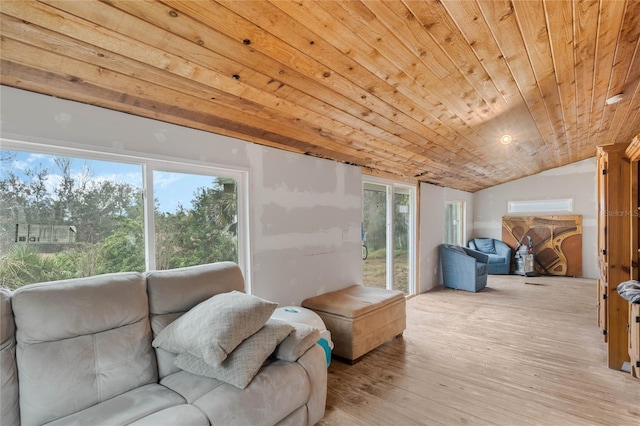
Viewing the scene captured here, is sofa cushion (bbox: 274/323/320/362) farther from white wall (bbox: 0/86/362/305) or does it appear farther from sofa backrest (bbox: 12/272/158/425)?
white wall (bbox: 0/86/362/305)

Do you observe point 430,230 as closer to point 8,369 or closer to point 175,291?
point 175,291

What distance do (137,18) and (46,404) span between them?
69.1 inches

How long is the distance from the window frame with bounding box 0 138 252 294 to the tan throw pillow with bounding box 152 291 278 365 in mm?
646

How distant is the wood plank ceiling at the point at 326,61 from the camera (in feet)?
4.46

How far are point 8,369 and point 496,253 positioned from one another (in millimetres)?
8139

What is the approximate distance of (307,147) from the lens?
309cm

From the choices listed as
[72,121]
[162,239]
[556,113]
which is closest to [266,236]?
[162,239]

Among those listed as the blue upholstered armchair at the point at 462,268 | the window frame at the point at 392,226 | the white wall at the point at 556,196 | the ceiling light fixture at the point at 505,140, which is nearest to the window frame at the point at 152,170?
the window frame at the point at 392,226

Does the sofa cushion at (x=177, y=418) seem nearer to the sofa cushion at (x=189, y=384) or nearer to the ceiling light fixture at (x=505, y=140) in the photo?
the sofa cushion at (x=189, y=384)

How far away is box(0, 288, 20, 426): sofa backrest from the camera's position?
52.4 inches

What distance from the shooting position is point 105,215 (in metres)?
2.04

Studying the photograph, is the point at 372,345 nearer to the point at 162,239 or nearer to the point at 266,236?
the point at 266,236

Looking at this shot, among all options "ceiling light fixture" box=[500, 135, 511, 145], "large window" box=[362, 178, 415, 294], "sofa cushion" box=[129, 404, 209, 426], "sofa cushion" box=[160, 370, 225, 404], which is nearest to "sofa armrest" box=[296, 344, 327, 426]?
"sofa cushion" box=[160, 370, 225, 404]

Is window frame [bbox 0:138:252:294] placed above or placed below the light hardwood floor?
above
